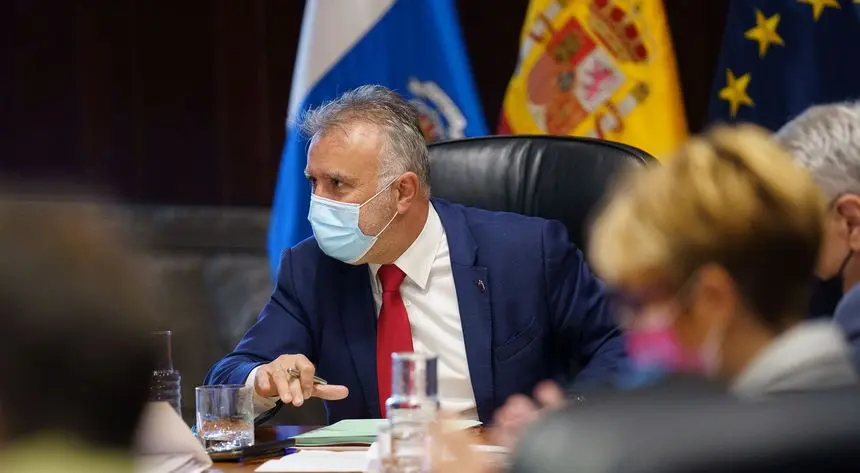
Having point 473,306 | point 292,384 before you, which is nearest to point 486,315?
point 473,306

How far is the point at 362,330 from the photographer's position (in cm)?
242

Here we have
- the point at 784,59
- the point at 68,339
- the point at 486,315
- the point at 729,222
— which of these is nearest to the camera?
the point at 68,339

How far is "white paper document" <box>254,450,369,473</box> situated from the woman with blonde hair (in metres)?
0.67

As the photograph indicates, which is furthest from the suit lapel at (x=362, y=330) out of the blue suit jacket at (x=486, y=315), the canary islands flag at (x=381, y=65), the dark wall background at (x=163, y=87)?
the dark wall background at (x=163, y=87)

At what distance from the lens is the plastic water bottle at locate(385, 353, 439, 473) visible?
1346mm

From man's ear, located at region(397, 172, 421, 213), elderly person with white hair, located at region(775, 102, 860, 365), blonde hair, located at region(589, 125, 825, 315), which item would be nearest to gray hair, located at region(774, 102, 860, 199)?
elderly person with white hair, located at region(775, 102, 860, 365)

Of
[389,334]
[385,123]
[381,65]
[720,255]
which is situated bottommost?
[389,334]

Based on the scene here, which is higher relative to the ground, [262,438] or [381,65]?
[381,65]

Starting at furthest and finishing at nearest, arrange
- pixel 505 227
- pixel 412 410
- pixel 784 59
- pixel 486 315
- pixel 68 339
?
pixel 784 59 < pixel 505 227 < pixel 486 315 < pixel 412 410 < pixel 68 339

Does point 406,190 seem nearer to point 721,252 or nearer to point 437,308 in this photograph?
point 437,308

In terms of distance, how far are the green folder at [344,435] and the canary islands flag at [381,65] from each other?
168 centimetres

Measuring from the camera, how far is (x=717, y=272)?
91 centimetres

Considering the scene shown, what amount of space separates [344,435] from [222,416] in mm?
201

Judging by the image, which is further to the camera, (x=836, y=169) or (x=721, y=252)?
(x=836, y=169)
